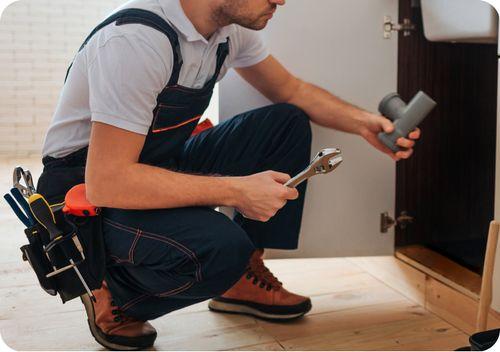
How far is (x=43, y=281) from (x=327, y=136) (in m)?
0.73

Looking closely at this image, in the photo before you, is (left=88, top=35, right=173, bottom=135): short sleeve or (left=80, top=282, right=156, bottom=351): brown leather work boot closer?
(left=88, top=35, right=173, bottom=135): short sleeve

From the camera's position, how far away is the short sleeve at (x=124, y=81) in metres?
1.19

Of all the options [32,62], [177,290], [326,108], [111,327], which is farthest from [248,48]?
[32,62]

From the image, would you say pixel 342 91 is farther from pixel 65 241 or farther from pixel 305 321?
pixel 65 241

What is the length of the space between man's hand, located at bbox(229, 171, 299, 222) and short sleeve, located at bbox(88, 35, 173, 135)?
202mm

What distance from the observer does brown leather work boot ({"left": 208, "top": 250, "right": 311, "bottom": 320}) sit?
60.9 inches

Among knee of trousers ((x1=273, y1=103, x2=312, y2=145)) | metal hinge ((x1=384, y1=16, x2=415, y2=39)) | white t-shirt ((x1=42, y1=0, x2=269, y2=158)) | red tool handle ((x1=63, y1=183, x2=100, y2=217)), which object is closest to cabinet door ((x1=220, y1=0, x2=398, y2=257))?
metal hinge ((x1=384, y1=16, x2=415, y2=39))

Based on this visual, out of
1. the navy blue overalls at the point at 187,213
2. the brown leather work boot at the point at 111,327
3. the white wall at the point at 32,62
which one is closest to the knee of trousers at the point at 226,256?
the navy blue overalls at the point at 187,213

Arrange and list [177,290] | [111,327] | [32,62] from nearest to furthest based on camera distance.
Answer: [177,290] → [111,327] → [32,62]

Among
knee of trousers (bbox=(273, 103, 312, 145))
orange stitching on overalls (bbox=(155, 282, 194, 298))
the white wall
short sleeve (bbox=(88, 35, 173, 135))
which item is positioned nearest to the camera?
short sleeve (bbox=(88, 35, 173, 135))

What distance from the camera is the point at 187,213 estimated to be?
4.19 feet

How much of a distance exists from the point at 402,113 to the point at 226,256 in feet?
1.60

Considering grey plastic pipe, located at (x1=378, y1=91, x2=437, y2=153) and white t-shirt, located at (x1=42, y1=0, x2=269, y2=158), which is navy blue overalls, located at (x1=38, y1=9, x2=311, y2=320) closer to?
white t-shirt, located at (x1=42, y1=0, x2=269, y2=158)

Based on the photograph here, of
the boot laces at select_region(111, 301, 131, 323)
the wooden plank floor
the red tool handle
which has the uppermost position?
the red tool handle
